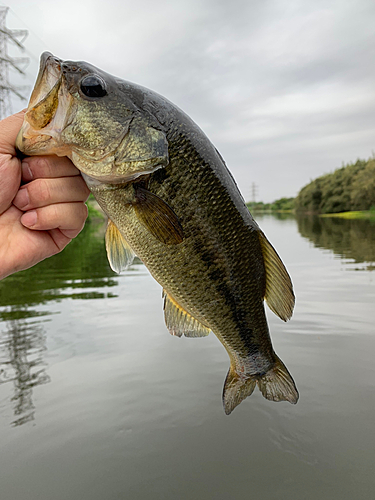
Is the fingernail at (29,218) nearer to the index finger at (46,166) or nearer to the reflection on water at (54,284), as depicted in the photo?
the index finger at (46,166)

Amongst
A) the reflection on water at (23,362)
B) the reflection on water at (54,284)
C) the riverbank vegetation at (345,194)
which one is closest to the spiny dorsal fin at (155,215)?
the reflection on water at (23,362)

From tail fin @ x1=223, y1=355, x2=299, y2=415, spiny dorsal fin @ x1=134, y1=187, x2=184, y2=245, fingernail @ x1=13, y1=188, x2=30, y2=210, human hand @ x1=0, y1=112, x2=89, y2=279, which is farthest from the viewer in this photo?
tail fin @ x1=223, y1=355, x2=299, y2=415

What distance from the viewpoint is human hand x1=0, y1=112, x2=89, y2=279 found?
84.5 inches

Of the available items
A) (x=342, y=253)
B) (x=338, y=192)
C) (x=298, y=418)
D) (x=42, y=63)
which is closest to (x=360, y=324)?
(x=298, y=418)

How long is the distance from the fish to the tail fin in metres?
0.40

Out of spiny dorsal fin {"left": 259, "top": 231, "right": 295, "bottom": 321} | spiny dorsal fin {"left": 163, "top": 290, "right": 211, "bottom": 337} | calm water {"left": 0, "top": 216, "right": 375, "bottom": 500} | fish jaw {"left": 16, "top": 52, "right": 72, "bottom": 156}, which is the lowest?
calm water {"left": 0, "top": 216, "right": 375, "bottom": 500}

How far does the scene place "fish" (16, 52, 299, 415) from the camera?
1.90 meters

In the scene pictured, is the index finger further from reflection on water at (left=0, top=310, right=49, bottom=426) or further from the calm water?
reflection on water at (left=0, top=310, right=49, bottom=426)

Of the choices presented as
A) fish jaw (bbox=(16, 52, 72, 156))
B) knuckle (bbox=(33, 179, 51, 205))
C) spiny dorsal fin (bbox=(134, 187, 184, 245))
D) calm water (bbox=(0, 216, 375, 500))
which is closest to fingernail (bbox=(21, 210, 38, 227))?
knuckle (bbox=(33, 179, 51, 205))

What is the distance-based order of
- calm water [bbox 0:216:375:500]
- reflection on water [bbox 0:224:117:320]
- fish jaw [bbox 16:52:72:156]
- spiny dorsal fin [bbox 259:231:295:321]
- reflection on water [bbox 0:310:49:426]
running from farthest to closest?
reflection on water [bbox 0:224:117:320] < reflection on water [bbox 0:310:49:426] < calm water [bbox 0:216:375:500] < spiny dorsal fin [bbox 259:231:295:321] < fish jaw [bbox 16:52:72:156]

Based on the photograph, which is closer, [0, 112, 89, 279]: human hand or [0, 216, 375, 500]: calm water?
[0, 112, 89, 279]: human hand

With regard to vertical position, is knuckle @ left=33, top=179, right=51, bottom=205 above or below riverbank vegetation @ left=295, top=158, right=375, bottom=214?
below

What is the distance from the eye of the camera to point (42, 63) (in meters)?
1.85

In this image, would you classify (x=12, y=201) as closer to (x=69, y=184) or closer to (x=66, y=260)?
(x=69, y=184)
